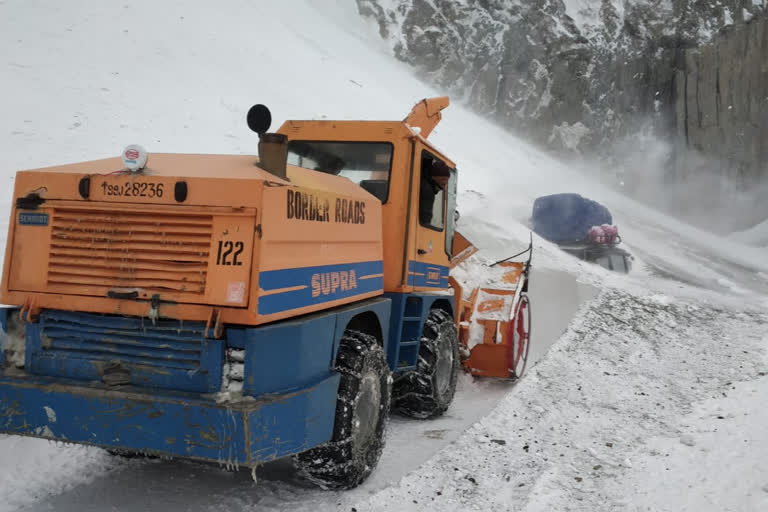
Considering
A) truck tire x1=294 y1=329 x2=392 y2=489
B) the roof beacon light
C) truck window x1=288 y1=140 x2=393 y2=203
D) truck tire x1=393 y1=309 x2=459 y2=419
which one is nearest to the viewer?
the roof beacon light

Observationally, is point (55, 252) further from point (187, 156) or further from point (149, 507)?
point (149, 507)

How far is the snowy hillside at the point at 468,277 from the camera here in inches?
154

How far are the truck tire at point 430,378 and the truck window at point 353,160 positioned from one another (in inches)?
56.0

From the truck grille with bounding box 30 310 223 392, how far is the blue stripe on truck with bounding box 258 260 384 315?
0.36 meters

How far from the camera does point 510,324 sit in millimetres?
6695

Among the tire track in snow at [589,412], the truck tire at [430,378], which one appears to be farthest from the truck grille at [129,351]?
the truck tire at [430,378]

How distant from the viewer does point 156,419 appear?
9.70 feet

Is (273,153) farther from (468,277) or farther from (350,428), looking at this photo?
(468,277)

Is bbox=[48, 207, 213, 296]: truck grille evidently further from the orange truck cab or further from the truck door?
the truck door

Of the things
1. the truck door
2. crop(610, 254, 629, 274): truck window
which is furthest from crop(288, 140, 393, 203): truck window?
crop(610, 254, 629, 274): truck window

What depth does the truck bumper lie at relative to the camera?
289 centimetres

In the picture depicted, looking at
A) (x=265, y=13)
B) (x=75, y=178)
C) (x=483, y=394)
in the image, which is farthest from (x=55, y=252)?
(x=265, y=13)

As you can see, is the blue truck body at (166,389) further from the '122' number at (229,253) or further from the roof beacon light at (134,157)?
the roof beacon light at (134,157)

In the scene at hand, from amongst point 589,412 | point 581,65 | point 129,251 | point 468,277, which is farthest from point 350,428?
point 581,65
